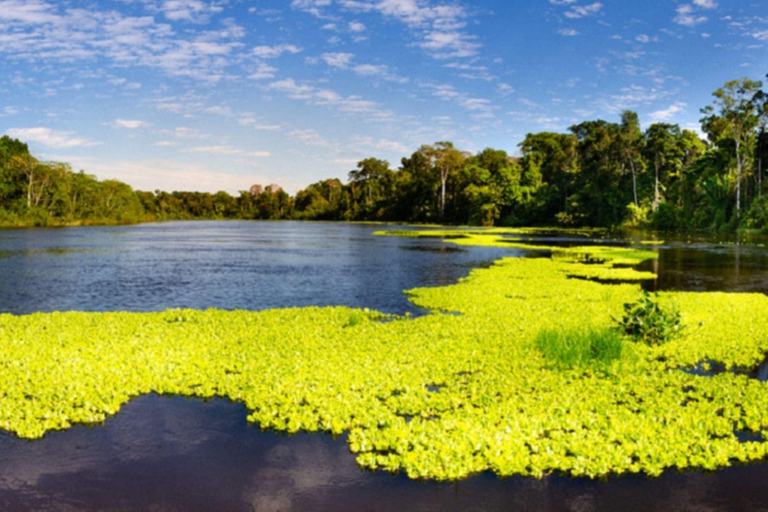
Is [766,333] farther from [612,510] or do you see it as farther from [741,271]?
[741,271]

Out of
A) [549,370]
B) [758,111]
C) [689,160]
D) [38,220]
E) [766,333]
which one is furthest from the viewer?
[38,220]

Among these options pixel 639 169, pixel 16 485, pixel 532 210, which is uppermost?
pixel 639 169

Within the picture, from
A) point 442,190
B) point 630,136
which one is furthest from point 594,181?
point 442,190

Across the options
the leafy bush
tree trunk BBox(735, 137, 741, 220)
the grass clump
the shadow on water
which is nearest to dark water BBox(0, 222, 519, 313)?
the grass clump

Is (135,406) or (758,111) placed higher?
(758,111)

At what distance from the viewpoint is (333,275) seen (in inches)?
1630

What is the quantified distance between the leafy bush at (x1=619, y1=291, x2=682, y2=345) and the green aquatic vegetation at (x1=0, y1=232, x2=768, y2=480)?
53 cm

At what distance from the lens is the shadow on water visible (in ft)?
31.5

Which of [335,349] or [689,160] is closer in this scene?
[335,349]

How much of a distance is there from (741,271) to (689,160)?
302 ft

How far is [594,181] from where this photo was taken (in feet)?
424

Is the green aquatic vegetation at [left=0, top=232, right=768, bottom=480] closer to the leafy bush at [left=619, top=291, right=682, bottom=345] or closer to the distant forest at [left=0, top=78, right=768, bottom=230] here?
the leafy bush at [left=619, top=291, right=682, bottom=345]

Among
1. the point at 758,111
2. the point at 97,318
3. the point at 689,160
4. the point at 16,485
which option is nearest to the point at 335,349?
the point at 16,485

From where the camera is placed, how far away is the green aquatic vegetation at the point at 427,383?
433 inches
